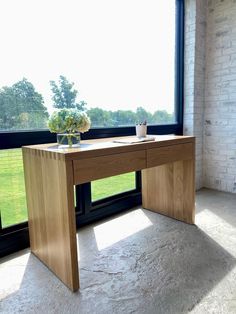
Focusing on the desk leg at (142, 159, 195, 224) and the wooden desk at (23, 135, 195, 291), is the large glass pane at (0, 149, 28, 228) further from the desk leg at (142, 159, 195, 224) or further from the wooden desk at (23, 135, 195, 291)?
the desk leg at (142, 159, 195, 224)

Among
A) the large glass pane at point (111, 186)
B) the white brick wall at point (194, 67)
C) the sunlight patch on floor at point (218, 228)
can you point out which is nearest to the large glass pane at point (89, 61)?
the white brick wall at point (194, 67)

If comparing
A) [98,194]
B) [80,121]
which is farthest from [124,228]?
[80,121]

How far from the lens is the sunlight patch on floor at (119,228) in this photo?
199 cm

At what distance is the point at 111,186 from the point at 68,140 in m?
1.06

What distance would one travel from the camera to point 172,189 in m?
2.37

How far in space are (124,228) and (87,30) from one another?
178 cm

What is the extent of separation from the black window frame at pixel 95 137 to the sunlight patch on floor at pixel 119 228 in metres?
0.15

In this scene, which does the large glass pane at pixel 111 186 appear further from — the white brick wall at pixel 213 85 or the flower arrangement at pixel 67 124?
the white brick wall at pixel 213 85

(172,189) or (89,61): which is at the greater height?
(89,61)

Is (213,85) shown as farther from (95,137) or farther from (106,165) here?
(106,165)

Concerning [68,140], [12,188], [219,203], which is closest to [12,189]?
[12,188]

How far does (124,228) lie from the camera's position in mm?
2197

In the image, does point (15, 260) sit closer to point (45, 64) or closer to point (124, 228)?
point (124, 228)

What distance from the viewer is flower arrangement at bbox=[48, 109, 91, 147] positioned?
5.11 ft
